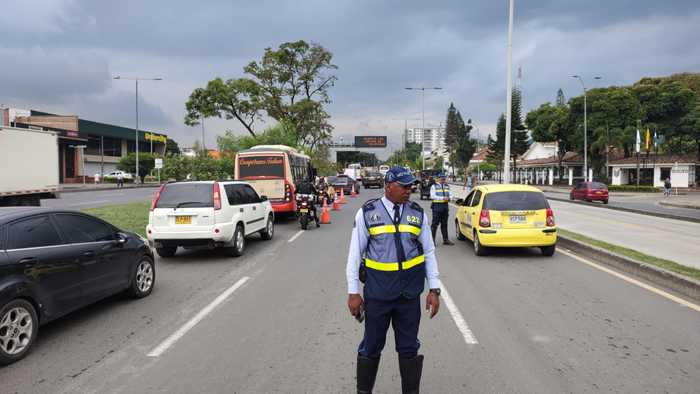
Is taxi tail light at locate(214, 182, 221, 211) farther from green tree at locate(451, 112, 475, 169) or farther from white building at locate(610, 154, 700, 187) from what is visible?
green tree at locate(451, 112, 475, 169)

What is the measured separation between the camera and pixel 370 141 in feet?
401

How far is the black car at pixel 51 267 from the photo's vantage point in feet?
15.7

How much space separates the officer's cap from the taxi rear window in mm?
7263

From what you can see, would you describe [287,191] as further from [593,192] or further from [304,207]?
[593,192]

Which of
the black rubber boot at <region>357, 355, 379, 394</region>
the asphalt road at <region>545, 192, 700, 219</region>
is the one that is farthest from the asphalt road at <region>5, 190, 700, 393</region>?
the asphalt road at <region>545, 192, 700, 219</region>

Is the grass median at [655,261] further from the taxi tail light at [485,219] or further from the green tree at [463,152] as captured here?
the green tree at [463,152]

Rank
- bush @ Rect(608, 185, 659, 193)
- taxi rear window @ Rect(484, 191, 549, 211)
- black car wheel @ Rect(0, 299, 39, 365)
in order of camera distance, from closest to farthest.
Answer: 1. black car wheel @ Rect(0, 299, 39, 365)
2. taxi rear window @ Rect(484, 191, 549, 211)
3. bush @ Rect(608, 185, 659, 193)

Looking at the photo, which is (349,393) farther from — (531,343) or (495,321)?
Answer: (495,321)

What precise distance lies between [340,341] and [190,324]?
73.9 inches

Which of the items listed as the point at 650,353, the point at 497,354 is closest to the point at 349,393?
the point at 497,354

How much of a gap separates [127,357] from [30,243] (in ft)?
5.38

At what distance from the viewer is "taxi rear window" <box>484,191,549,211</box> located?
10.3 meters

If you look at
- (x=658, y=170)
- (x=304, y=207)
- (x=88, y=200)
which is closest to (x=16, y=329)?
(x=304, y=207)

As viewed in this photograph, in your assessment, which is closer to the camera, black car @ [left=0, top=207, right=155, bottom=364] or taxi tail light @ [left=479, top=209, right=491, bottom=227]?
black car @ [left=0, top=207, right=155, bottom=364]
